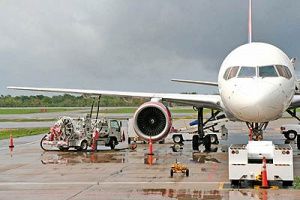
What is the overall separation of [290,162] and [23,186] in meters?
6.39

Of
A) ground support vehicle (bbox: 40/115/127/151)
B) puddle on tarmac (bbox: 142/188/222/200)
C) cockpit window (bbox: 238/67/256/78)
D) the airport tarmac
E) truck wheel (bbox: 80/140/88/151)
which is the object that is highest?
cockpit window (bbox: 238/67/256/78)

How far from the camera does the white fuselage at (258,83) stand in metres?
13.8

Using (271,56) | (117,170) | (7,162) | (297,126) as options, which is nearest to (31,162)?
(7,162)

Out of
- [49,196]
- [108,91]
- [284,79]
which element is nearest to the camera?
[49,196]

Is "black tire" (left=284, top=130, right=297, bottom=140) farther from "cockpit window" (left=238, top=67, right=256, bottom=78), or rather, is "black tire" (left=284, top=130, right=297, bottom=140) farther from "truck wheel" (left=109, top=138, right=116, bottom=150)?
"cockpit window" (left=238, top=67, right=256, bottom=78)

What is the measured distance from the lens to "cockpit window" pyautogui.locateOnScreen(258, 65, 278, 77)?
47.4 feet

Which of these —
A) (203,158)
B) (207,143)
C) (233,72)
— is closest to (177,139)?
(207,143)

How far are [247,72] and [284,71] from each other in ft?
3.84

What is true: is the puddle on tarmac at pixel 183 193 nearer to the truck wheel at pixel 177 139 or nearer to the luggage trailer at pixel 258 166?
the luggage trailer at pixel 258 166

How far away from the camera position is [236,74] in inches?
590

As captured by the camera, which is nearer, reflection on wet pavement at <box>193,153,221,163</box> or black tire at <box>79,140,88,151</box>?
reflection on wet pavement at <box>193,153,221,163</box>

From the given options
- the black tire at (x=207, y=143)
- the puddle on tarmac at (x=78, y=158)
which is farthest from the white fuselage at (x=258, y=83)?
the black tire at (x=207, y=143)

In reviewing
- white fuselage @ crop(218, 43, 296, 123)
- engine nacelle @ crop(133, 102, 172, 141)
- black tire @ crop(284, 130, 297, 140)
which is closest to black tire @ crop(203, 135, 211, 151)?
engine nacelle @ crop(133, 102, 172, 141)

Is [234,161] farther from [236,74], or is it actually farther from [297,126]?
[297,126]
